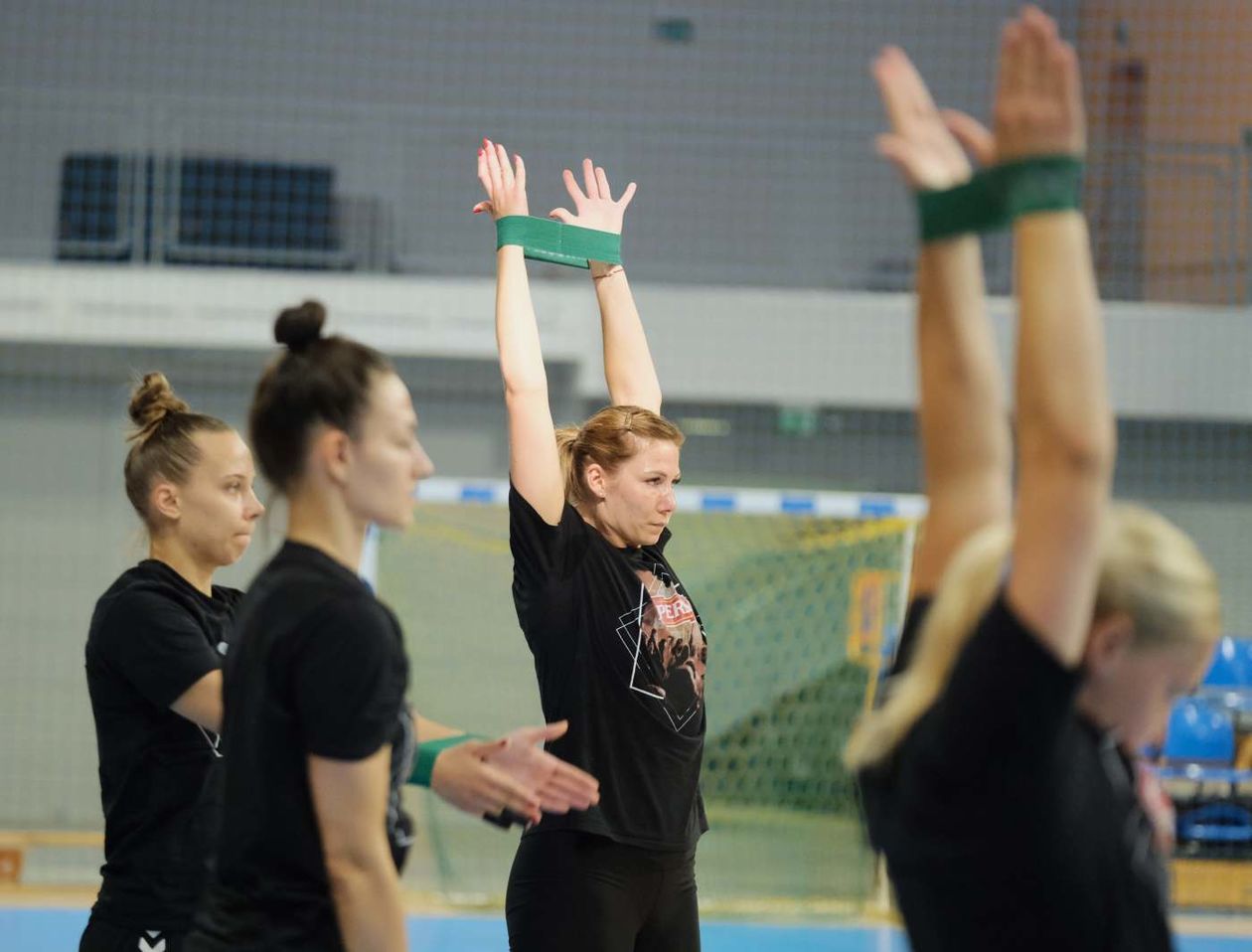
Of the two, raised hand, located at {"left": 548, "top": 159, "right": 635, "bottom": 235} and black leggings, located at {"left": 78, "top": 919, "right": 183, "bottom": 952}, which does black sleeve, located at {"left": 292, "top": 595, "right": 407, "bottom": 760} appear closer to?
black leggings, located at {"left": 78, "top": 919, "right": 183, "bottom": 952}

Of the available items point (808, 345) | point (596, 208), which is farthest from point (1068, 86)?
point (808, 345)

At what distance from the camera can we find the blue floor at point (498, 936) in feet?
21.0

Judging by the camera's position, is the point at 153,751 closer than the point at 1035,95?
No

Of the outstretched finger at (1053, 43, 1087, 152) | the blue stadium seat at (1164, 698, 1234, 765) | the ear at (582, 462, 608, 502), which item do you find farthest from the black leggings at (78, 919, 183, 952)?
the blue stadium seat at (1164, 698, 1234, 765)

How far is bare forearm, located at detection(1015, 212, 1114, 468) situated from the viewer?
127cm

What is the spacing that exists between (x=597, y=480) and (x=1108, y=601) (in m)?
1.71

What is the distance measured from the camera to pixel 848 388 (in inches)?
362

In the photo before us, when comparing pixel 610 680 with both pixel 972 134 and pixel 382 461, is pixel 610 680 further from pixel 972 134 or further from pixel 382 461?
pixel 972 134

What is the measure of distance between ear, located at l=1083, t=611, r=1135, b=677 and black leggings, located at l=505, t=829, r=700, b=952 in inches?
57.8

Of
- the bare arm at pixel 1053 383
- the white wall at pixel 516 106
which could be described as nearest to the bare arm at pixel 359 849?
the bare arm at pixel 1053 383

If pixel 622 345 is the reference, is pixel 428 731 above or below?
below

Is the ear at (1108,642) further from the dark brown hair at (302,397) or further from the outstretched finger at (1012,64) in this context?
the dark brown hair at (302,397)

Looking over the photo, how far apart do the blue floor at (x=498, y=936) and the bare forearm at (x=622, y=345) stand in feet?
12.6

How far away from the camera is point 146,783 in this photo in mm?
2340
